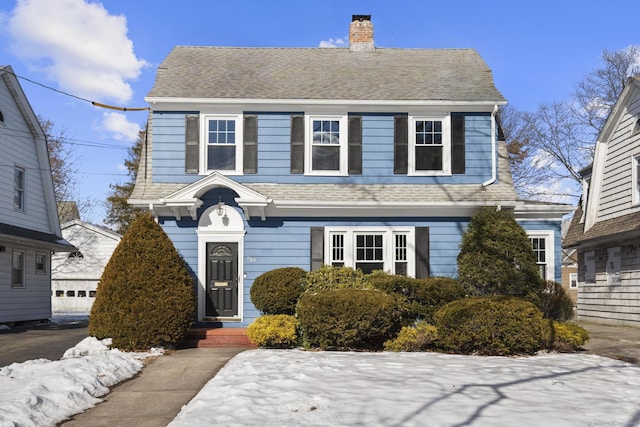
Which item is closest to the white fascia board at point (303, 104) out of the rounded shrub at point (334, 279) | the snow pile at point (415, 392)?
the rounded shrub at point (334, 279)

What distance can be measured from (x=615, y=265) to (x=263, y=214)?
37.6 feet

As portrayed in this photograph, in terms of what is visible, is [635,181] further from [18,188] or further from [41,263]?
[41,263]

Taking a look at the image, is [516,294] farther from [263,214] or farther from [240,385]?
[240,385]

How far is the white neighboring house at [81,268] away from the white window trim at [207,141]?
17081 mm

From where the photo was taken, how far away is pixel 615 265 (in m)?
18.3

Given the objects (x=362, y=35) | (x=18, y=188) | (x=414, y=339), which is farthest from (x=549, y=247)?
(x=18, y=188)

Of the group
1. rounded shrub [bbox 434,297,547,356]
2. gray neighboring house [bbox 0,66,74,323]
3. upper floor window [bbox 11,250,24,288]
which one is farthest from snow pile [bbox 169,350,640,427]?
upper floor window [bbox 11,250,24,288]

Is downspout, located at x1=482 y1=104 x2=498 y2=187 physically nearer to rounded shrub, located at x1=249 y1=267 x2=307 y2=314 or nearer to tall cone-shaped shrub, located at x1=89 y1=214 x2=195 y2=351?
rounded shrub, located at x1=249 y1=267 x2=307 y2=314

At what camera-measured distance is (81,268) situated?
2967 cm

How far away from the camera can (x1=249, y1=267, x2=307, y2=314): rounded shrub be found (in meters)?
12.4

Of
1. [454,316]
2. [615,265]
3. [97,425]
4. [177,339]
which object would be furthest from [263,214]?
[615,265]

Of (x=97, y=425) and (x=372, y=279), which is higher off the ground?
(x=372, y=279)

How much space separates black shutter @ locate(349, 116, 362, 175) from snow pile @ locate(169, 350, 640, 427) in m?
5.43

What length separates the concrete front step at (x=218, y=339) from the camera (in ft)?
40.7
